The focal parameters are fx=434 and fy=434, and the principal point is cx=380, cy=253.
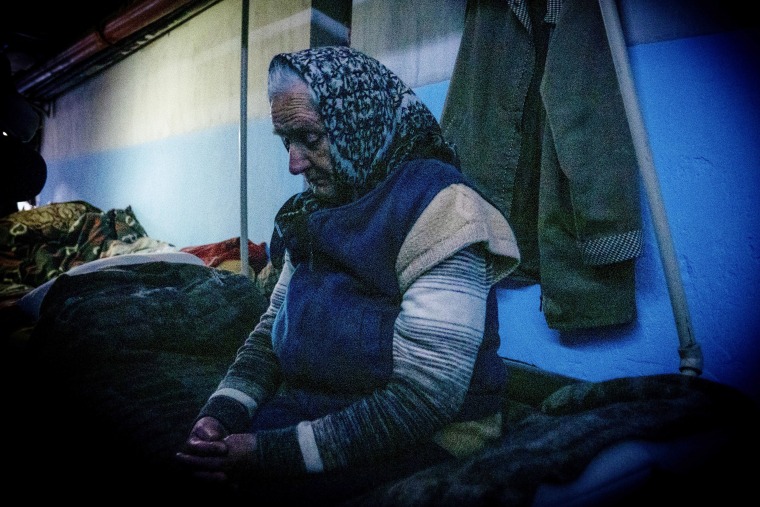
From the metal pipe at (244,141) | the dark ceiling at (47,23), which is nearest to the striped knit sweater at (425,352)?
the metal pipe at (244,141)

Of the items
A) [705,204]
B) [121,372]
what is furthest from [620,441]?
[121,372]

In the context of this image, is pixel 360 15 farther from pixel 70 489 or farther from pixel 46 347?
pixel 70 489

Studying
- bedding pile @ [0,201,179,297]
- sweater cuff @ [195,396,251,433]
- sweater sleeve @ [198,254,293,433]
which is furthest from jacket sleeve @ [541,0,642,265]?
bedding pile @ [0,201,179,297]

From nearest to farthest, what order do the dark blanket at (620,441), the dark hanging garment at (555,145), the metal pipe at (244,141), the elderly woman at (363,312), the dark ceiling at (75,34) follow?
the dark blanket at (620,441) < the elderly woman at (363,312) < the dark hanging garment at (555,145) < the metal pipe at (244,141) < the dark ceiling at (75,34)

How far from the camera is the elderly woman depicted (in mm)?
621

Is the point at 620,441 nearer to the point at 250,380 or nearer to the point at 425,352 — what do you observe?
the point at 425,352

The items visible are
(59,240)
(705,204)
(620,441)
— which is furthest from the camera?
(59,240)

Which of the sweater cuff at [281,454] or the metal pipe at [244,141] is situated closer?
the sweater cuff at [281,454]

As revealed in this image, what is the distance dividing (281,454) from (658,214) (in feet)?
2.51

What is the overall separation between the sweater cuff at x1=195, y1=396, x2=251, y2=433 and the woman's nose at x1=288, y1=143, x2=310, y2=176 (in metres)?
0.44

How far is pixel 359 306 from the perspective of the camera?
713 millimetres

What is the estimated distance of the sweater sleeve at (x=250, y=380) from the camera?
2.55ft

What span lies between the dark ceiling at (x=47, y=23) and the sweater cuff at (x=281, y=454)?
3.31 meters

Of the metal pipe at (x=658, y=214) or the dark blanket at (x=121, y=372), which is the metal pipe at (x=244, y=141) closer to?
the dark blanket at (x=121, y=372)
